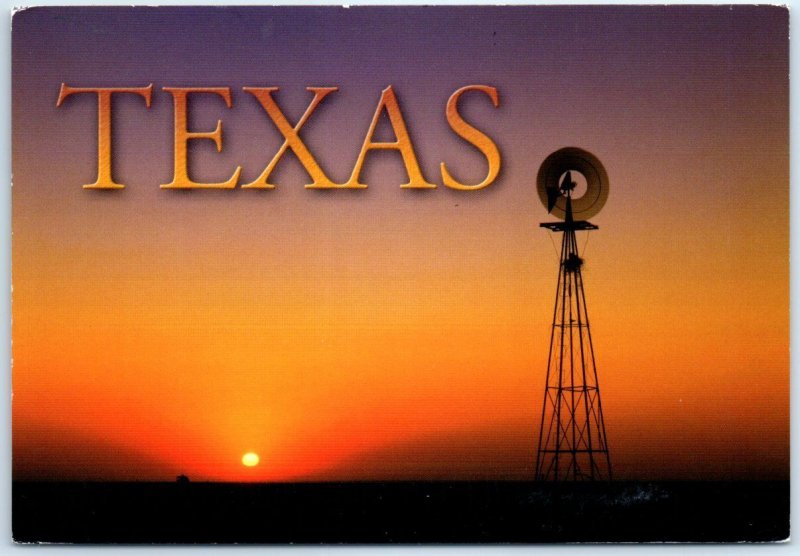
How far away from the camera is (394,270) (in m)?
31.5

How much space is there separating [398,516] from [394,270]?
1.27 meters

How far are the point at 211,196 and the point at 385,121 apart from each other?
976 millimetres

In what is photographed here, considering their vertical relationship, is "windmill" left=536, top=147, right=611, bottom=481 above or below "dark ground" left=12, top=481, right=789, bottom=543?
above

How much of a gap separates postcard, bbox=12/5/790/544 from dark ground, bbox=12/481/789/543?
2 cm

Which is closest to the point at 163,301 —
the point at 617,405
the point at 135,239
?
the point at 135,239

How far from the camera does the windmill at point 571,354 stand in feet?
103

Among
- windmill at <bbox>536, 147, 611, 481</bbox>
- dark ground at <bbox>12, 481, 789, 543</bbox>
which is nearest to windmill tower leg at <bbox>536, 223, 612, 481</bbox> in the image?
windmill at <bbox>536, 147, 611, 481</bbox>

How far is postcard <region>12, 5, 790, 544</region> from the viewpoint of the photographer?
31359 mm

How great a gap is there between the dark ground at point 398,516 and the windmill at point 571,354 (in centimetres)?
15

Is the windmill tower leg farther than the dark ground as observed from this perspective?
Yes

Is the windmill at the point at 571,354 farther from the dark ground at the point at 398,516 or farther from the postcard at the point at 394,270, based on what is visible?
the dark ground at the point at 398,516

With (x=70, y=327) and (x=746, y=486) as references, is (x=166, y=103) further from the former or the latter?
(x=746, y=486)

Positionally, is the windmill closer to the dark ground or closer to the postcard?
the postcard

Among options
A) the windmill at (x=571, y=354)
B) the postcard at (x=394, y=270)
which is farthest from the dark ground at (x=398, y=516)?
the windmill at (x=571, y=354)
